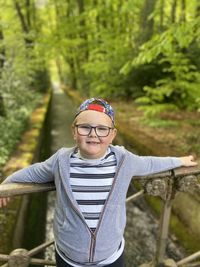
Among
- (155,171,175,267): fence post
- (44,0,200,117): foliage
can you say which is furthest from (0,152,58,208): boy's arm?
(44,0,200,117): foliage

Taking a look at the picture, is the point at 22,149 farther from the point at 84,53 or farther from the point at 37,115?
the point at 84,53

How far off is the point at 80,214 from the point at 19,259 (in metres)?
0.97

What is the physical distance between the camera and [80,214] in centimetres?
214

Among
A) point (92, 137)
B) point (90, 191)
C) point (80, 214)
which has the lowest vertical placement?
point (80, 214)

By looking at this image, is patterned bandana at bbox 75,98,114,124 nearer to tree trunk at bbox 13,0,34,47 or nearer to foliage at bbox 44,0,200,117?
foliage at bbox 44,0,200,117

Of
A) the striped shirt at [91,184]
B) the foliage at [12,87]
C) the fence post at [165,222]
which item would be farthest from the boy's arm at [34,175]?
the foliage at [12,87]

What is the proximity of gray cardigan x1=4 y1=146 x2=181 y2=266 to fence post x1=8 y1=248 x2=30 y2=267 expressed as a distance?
0.66 metres

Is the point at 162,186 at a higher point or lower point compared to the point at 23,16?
lower

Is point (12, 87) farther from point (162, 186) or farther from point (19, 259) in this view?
point (162, 186)

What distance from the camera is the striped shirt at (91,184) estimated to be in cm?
218

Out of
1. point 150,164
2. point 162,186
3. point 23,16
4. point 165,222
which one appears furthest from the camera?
point 23,16

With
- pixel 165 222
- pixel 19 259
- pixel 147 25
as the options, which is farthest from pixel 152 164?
pixel 147 25

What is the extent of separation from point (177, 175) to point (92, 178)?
75 centimetres

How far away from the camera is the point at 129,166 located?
91.1 inches
